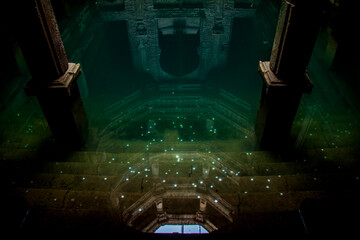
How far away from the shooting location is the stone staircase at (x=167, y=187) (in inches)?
127

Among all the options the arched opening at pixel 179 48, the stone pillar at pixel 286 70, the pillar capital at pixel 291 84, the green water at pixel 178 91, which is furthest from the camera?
the arched opening at pixel 179 48

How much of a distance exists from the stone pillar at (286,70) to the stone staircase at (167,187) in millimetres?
556

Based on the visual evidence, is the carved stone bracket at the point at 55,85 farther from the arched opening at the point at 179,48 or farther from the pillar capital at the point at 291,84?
the arched opening at the point at 179,48

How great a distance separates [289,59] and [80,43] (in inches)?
304

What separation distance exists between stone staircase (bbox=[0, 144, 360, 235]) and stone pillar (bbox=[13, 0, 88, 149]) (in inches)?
25.6

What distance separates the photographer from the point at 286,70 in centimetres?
387

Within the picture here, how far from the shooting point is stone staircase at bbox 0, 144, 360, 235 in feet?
10.6

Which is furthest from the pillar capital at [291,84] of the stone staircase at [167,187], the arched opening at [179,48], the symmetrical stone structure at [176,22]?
the arched opening at [179,48]

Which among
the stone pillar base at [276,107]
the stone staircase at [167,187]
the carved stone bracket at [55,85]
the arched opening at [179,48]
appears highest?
the carved stone bracket at [55,85]

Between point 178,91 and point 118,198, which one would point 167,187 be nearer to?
point 118,198

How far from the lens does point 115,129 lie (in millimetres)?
7254

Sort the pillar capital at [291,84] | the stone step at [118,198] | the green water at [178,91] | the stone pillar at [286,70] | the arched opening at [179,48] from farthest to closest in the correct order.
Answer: the arched opening at [179,48], the green water at [178,91], the pillar capital at [291,84], the stone step at [118,198], the stone pillar at [286,70]

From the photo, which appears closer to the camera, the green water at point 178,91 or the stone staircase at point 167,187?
the stone staircase at point 167,187

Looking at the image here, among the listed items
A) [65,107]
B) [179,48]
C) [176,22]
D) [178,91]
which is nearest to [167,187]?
[65,107]
